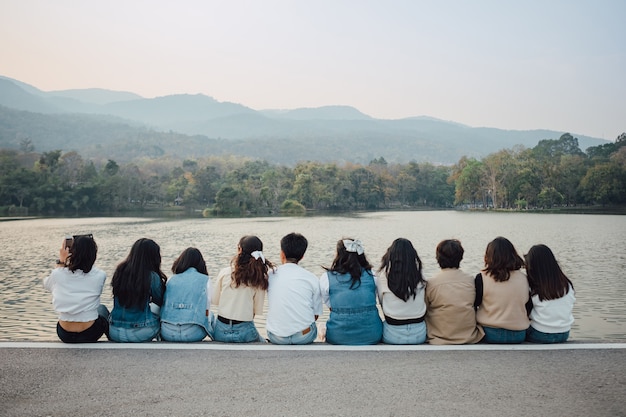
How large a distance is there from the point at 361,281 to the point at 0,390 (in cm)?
264

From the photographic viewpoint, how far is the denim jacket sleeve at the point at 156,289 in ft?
14.0

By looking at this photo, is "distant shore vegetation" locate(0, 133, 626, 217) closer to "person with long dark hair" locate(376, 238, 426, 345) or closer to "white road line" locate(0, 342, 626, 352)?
"white road line" locate(0, 342, 626, 352)

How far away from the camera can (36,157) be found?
81625 millimetres

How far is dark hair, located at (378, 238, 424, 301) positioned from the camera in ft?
13.4

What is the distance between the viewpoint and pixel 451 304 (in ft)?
13.8

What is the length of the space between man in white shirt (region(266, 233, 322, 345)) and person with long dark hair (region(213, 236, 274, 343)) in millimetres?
126

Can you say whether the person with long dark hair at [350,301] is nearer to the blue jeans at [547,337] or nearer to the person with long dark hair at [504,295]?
the person with long dark hair at [504,295]

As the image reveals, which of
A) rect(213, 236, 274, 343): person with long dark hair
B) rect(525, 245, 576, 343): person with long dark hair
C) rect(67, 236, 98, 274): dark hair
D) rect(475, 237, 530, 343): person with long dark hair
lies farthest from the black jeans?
rect(525, 245, 576, 343): person with long dark hair

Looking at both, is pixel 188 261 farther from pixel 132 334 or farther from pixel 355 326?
pixel 355 326

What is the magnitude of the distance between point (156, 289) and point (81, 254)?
25.9 inches

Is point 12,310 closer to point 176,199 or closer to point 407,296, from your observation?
point 407,296

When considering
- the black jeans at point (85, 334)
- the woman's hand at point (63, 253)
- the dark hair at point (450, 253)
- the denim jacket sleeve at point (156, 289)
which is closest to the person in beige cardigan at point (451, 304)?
the dark hair at point (450, 253)

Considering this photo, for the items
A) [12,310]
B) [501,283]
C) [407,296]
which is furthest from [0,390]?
[12,310]

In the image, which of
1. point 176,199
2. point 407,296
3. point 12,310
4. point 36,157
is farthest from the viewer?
point 36,157
